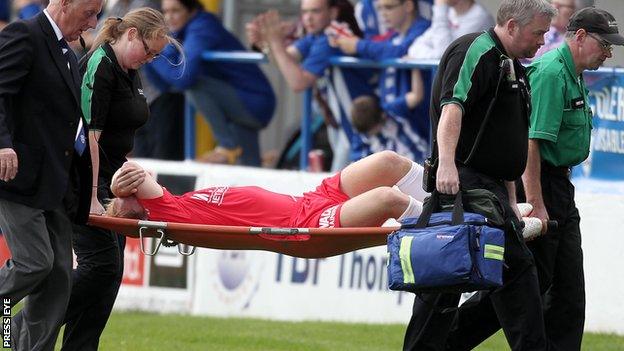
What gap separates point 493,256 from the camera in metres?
6.70

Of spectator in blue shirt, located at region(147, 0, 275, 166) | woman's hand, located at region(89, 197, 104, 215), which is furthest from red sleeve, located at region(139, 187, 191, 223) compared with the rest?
spectator in blue shirt, located at region(147, 0, 275, 166)

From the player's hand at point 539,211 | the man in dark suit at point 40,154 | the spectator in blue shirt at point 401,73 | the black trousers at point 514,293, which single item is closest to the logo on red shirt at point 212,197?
the man in dark suit at point 40,154

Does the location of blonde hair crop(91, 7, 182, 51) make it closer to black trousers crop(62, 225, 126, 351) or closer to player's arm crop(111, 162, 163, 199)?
player's arm crop(111, 162, 163, 199)

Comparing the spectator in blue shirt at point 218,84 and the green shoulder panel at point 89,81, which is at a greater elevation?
the green shoulder panel at point 89,81

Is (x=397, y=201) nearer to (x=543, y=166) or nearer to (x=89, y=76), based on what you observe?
(x=543, y=166)

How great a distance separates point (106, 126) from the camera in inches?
309

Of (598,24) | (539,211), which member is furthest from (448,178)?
(598,24)

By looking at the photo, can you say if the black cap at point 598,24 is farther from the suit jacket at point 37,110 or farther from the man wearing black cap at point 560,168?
the suit jacket at point 37,110

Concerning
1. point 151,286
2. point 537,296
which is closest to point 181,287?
point 151,286

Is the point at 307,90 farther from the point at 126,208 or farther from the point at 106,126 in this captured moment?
the point at 106,126

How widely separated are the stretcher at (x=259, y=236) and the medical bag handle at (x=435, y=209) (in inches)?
14.7

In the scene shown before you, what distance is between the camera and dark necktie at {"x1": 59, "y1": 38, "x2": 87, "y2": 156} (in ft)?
23.9

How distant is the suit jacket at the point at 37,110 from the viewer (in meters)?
7.08

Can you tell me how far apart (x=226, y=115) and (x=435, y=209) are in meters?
6.51
